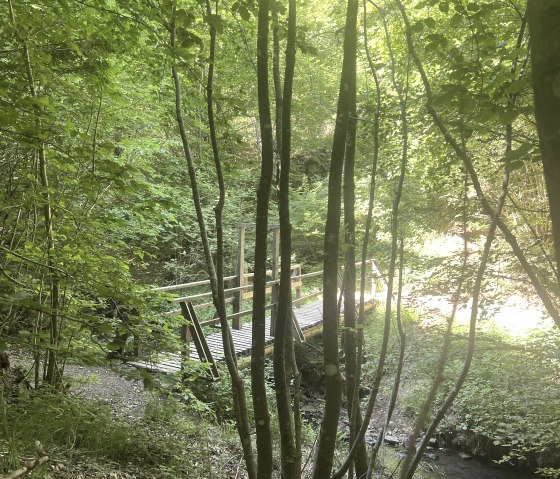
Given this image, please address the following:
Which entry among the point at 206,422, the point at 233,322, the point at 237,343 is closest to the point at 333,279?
the point at 206,422

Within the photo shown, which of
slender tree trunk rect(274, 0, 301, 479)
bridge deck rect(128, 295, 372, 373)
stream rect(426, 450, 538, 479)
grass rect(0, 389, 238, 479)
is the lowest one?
stream rect(426, 450, 538, 479)

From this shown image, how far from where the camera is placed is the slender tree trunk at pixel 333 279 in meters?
1.69

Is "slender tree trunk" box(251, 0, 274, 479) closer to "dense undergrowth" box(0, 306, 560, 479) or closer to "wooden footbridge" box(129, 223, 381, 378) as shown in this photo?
"dense undergrowth" box(0, 306, 560, 479)

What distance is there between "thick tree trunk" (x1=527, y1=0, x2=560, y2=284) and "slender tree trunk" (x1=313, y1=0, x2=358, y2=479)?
3.69 feet

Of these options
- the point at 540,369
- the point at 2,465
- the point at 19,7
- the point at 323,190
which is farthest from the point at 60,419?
the point at 323,190

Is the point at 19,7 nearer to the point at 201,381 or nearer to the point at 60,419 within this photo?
the point at 60,419

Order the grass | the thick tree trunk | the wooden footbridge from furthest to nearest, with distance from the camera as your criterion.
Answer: the wooden footbridge
the grass
the thick tree trunk

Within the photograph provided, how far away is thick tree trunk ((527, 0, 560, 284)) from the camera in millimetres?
593

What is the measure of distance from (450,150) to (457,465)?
6.06 metres

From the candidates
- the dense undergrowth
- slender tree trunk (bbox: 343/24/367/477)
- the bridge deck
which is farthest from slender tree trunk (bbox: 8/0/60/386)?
slender tree trunk (bbox: 343/24/367/477)

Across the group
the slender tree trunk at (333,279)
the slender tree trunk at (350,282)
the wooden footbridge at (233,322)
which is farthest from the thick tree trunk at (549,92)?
the wooden footbridge at (233,322)

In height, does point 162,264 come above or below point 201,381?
above

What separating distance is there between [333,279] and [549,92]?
48.8 inches

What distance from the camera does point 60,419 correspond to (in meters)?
2.95
